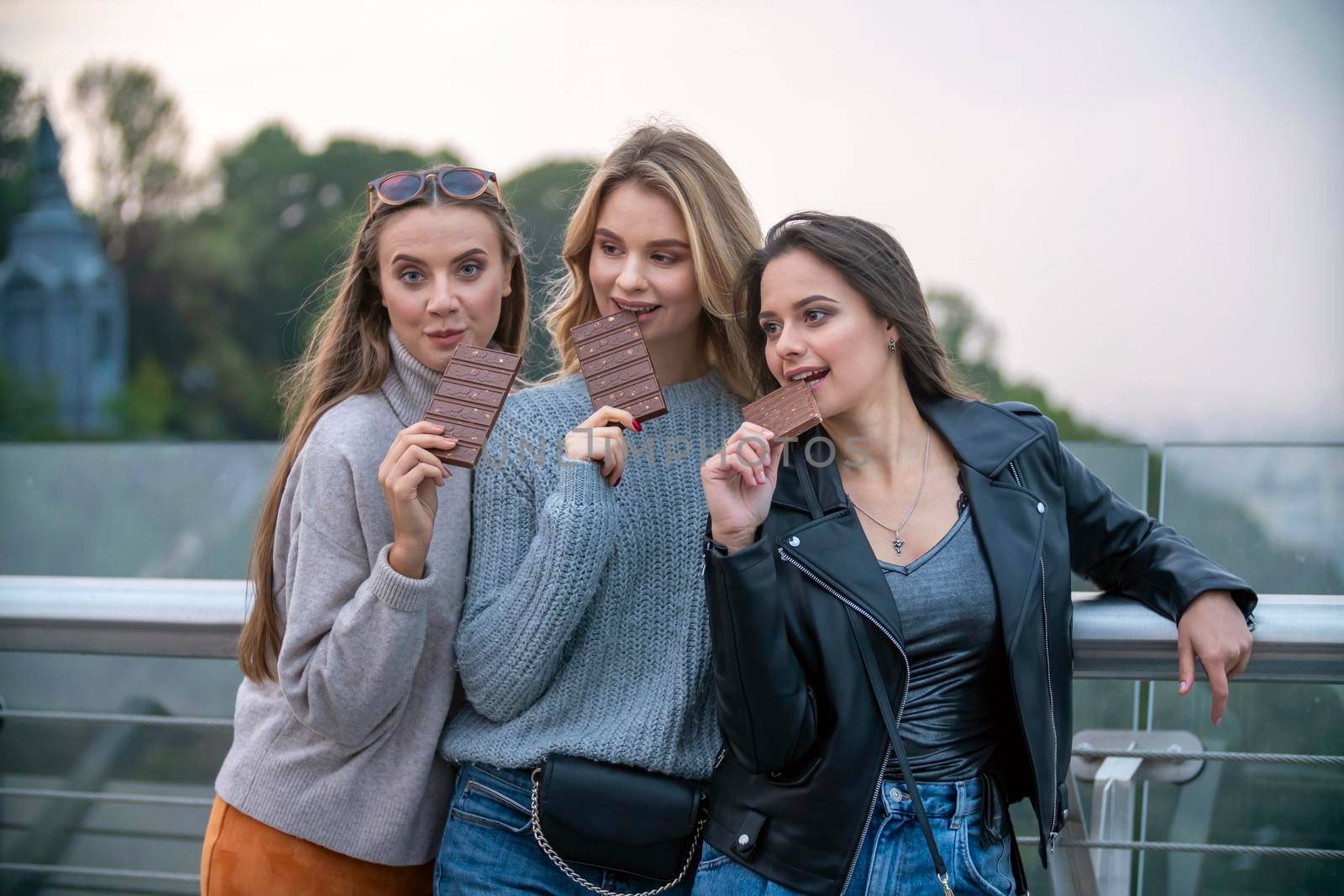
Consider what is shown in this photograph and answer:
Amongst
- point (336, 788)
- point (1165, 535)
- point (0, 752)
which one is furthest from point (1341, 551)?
point (0, 752)

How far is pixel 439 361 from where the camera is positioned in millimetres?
2332

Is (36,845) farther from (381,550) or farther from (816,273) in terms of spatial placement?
(816,273)

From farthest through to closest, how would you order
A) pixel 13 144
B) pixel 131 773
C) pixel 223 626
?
pixel 13 144 → pixel 131 773 → pixel 223 626

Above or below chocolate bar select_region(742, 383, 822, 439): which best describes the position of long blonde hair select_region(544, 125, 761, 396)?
above

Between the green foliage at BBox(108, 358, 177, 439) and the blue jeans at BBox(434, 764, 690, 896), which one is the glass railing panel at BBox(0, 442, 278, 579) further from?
the green foliage at BBox(108, 358, 177, 439)

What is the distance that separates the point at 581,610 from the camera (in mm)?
2104

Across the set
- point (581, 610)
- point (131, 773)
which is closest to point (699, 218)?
point (581, 610)

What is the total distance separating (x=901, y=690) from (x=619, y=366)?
2.69ft

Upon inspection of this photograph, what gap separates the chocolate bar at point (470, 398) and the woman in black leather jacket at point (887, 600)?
43 centimetres

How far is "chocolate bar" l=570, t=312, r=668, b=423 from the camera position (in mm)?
2170

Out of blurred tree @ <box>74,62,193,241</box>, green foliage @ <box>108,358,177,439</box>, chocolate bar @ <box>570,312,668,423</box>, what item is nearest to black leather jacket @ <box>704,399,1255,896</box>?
chocolate bar @ <box>570,312,668,423</box>

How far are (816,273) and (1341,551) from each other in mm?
1867

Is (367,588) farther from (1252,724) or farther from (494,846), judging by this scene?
(1252,724)

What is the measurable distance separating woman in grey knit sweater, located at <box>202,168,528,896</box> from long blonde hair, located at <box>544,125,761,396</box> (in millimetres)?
192
